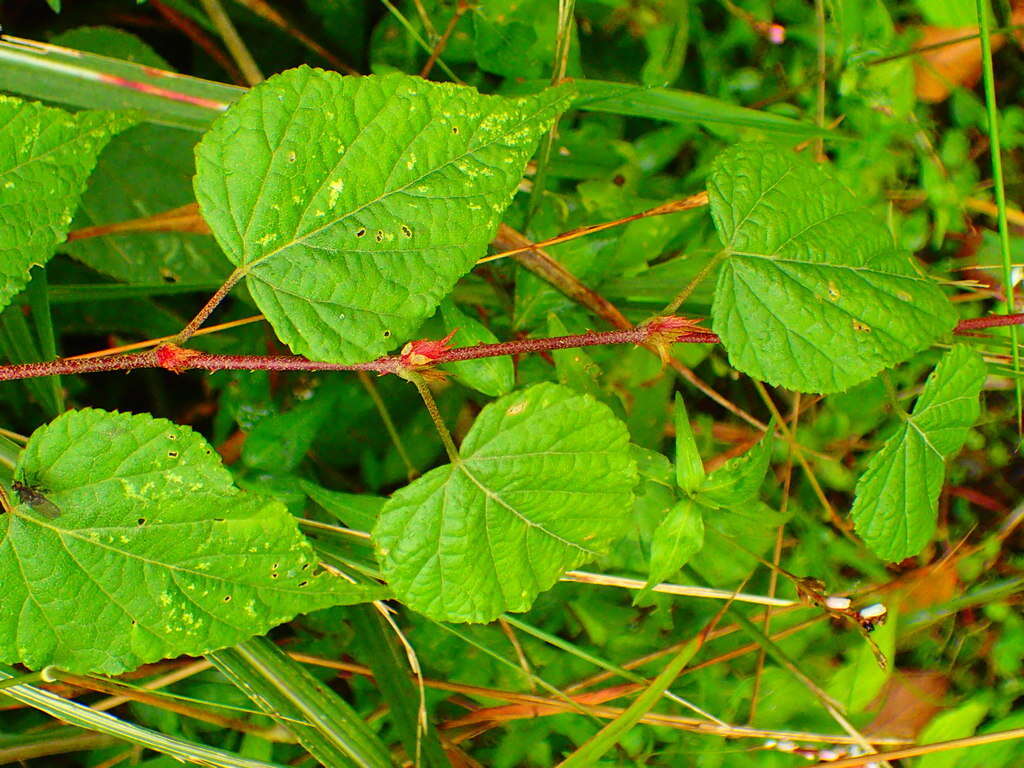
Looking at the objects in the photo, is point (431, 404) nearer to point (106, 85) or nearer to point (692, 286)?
point (692, 286)

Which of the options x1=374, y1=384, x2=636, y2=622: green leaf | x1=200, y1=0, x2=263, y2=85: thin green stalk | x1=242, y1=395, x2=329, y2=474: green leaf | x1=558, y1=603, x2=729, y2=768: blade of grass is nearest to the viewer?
x1=374, y1=384, x2=636, y2=622: green leaf

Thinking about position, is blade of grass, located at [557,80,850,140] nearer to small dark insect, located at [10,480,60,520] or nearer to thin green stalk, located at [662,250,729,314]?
thin green stalk, located at [662,250,729,314]

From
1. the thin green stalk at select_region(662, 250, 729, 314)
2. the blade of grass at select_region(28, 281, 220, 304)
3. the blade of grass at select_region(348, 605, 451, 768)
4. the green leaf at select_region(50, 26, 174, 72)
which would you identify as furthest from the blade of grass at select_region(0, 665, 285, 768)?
the green leaf at select_region(50, 26, 174, 72)

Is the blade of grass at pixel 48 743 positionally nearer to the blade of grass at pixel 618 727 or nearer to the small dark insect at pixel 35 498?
the small dark insect at pixel 35 498

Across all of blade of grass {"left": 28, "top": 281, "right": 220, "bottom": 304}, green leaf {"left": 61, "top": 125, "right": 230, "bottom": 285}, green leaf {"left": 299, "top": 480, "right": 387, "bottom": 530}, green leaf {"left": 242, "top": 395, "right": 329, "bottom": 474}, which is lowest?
green leaf {"left": 299, "top": 480, "right": 387, "bottom": 530}

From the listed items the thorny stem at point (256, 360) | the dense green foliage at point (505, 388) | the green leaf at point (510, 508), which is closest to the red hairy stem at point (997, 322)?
the dense green foliage at point (505, 388)

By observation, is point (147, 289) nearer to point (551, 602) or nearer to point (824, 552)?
point (551, 602)
